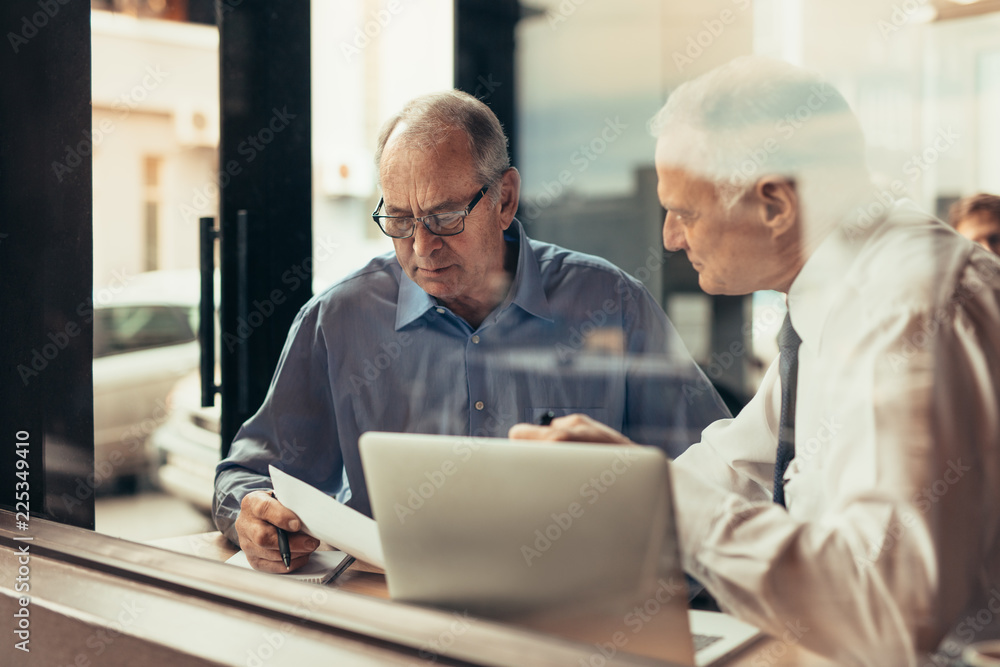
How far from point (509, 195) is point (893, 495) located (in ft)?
3.92

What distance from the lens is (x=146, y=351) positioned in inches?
143

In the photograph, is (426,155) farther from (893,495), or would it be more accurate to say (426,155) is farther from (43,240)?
(893,495)

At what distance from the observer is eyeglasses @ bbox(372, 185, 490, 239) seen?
1.72 metres

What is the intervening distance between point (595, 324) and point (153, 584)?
3.41ft

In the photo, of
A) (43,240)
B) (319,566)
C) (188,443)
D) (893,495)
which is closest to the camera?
(893,495)

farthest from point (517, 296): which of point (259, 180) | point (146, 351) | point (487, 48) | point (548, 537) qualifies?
point (146, 351)

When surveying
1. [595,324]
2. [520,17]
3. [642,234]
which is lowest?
[595,324]

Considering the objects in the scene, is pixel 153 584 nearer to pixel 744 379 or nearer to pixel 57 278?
pixel 57 278

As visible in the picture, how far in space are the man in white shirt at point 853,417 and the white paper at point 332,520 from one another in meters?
0.28

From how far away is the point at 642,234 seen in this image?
9.71 ft

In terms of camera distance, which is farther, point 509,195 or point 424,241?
point 509,195

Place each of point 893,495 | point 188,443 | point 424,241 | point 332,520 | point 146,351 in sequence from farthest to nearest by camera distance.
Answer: point 146,351 < point 188,443 < point 424,241 < point 332,520 < point 893,495

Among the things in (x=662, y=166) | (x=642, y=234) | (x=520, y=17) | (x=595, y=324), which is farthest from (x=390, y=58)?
(x=662, y=166)

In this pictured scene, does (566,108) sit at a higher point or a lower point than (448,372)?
higher
